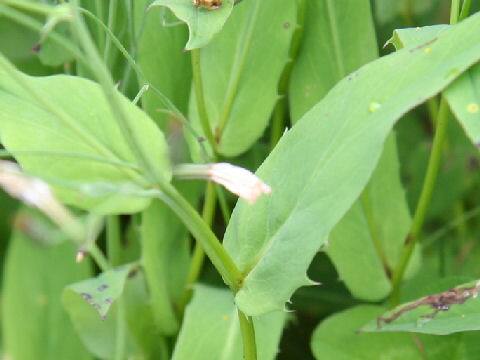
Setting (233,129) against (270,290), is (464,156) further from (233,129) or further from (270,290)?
(270,290)

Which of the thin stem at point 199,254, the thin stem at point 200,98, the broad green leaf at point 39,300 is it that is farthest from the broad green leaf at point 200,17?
the broad green leaf at point 39,300

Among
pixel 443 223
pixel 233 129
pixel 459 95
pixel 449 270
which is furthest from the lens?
pixel 443 223

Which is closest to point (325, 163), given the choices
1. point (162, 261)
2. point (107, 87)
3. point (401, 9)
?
point (107, 87)

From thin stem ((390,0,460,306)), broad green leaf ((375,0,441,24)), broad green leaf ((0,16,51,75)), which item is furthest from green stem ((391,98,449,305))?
broad green leaf ((0,16,51,75))

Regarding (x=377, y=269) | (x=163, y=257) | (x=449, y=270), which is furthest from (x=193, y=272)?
(x=449, y=270)

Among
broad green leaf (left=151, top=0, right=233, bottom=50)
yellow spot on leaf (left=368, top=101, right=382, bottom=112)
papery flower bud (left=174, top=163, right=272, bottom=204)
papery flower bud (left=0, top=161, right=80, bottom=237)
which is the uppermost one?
broad green leaf (left=151, top=0, right=233, bottom=50)

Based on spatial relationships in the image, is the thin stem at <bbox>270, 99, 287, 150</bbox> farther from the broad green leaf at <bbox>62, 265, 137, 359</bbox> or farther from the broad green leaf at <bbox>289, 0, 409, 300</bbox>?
the broad green leaf at <bbox>62, 265, 137, 359</bbox>
